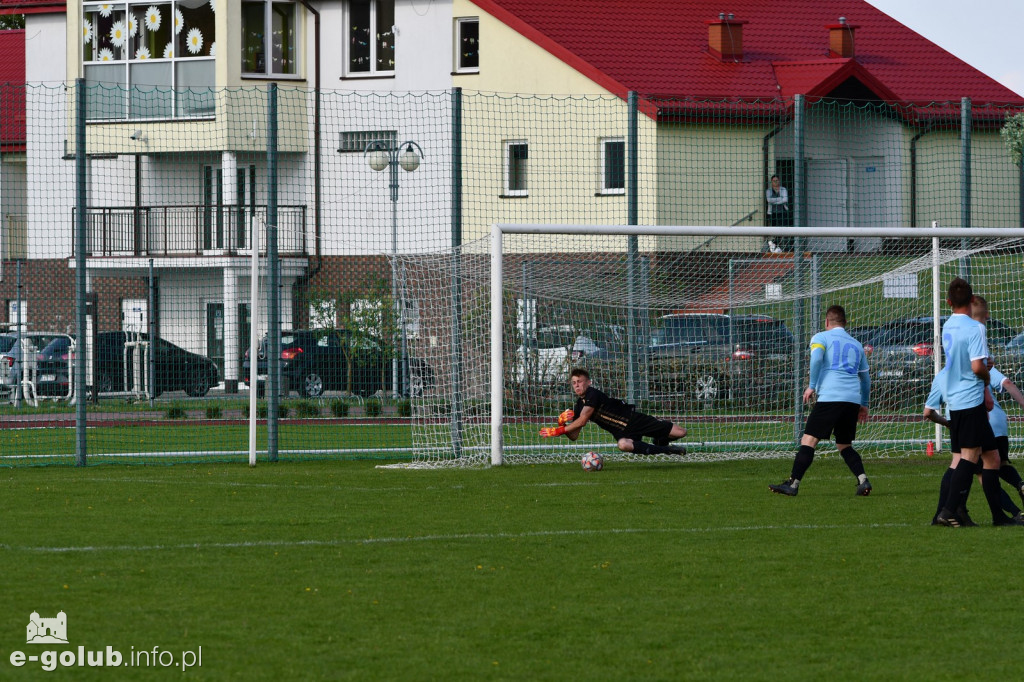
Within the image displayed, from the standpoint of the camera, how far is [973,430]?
31.9ft

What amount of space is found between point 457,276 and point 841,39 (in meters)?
22.7

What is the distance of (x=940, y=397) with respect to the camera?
10.9 m

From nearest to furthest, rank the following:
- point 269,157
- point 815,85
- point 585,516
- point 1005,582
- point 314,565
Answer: point 1005,582
point 314,565
point 585,516
point 269,157
point 815,85

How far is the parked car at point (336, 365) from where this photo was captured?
A: 15.9 meters

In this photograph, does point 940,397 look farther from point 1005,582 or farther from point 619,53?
point 619,53

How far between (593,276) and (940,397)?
6256 millimetres

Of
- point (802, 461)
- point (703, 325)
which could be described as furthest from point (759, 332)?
point (802, 461)

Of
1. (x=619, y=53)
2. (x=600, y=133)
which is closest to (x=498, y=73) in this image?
(x=619, y=53)

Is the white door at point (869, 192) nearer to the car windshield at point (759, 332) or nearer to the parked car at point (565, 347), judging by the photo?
the car windshield at point (759, 332)

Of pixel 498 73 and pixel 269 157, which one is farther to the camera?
pixel 498 73

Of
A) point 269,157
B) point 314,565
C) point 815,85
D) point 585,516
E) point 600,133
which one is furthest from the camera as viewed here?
point 815,85

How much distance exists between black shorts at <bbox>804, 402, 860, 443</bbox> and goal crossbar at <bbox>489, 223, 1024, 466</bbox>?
3.29 meters

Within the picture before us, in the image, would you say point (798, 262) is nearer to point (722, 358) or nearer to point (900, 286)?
point (900, 286)

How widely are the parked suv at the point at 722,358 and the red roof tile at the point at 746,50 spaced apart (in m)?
13.9
